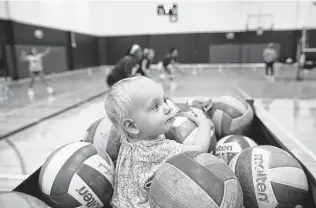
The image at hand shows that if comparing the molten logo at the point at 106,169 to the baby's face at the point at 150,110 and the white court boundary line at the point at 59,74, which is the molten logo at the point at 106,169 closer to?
the baby's face at the point at 150,110

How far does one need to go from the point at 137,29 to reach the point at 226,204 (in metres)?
19.1

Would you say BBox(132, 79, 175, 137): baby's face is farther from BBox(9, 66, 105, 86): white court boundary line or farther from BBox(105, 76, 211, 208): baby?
BBox(9, 66, 105, 86): white court boundary line

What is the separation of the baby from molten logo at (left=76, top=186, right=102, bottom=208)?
0.15 meters

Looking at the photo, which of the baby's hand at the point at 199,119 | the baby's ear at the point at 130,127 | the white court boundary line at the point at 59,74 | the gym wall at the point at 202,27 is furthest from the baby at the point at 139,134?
the gym wall at the point at 202,27

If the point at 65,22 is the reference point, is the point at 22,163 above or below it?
Answer: below

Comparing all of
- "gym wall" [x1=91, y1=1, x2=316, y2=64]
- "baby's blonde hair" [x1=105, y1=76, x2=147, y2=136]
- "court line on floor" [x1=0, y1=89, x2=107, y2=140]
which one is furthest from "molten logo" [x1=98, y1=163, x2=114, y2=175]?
"gym wall" [x1=91, y1=1, x2=316, y2=64]

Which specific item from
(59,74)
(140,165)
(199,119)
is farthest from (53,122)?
(59,74)

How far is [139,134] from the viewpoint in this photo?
1.57m

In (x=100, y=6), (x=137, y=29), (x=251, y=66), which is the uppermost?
(x=100, y=6)

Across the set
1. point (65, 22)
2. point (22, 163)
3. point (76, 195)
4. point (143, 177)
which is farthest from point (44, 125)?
point (65, 22)

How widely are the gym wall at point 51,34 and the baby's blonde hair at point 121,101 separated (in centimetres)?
1078

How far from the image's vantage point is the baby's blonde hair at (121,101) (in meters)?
1.46

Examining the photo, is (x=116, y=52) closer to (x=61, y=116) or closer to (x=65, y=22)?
(x=65, y=22)

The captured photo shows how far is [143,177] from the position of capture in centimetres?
158
